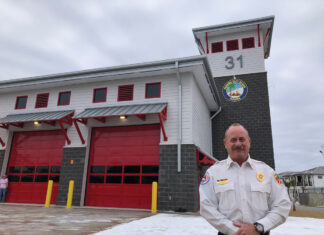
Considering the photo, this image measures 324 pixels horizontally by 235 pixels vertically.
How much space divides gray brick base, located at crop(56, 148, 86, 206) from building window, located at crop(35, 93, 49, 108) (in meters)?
3.38

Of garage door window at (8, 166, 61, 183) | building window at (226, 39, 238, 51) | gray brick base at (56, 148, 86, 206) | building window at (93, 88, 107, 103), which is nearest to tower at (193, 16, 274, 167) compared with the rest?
building window at (226, 39, 238, 51)

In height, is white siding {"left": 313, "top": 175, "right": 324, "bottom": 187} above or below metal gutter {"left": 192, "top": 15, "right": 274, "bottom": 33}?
below

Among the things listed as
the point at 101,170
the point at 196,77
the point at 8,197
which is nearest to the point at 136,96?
the point at 196,77

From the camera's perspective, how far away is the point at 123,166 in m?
12.2

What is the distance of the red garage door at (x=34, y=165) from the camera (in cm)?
1323

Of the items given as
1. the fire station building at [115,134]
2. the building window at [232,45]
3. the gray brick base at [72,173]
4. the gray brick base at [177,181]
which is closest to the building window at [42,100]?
the fire station building at [115,134]

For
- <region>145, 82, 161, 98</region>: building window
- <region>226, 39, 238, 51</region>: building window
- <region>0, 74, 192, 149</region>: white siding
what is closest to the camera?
<region>0, 74, 192, 149</region>: white siding

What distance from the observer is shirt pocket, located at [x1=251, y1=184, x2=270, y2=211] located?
223 centimetres

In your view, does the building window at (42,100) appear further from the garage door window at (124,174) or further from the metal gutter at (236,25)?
the metal gutter at (236,25)

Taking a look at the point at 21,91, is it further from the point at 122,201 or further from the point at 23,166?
the point at 122,201

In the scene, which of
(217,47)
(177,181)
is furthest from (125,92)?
(217,47)

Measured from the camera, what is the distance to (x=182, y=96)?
11945 mm

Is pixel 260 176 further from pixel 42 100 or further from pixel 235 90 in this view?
pixel 235 90

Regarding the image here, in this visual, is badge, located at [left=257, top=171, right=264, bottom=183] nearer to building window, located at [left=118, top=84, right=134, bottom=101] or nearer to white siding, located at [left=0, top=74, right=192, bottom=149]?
white siding, located at [left=0, top=74, right=192, bottom=149]
